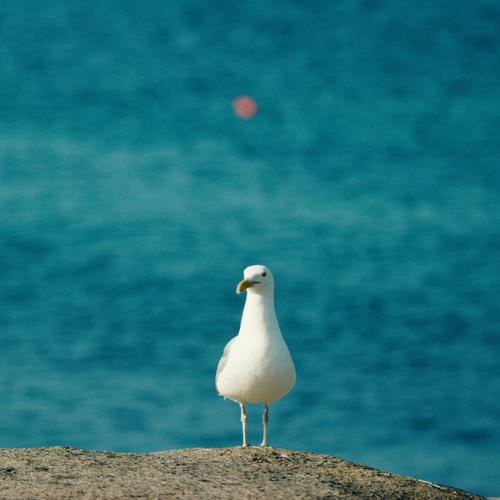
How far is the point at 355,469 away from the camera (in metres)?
6.11

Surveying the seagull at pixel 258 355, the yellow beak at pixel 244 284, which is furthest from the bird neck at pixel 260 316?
the yellow beak at pixel 244 284

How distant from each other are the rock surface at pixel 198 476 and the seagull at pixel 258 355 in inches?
19.2

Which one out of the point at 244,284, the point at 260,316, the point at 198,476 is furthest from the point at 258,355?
the point at 198,476

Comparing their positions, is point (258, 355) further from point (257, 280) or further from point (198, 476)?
point (198, 476)

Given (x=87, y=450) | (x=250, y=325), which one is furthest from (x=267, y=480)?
(x=87, y=450)

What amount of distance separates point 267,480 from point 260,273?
166cm

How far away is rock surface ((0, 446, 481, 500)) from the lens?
514 cm

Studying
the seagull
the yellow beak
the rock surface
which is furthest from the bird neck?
the rock surface

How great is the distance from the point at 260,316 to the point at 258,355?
0.32 m

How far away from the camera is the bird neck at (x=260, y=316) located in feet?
20.8

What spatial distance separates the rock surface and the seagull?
488 mm

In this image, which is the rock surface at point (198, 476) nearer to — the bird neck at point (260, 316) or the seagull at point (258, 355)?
the seagull at point (258, 355)

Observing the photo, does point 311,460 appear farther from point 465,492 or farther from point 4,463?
point 4,463

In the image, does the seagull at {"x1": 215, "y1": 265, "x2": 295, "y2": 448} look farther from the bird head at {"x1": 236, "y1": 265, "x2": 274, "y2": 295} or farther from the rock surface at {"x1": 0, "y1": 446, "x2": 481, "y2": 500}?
the rock surface at {"x1": 0, "y1": 446, "x2": 481, "y2": 500}
